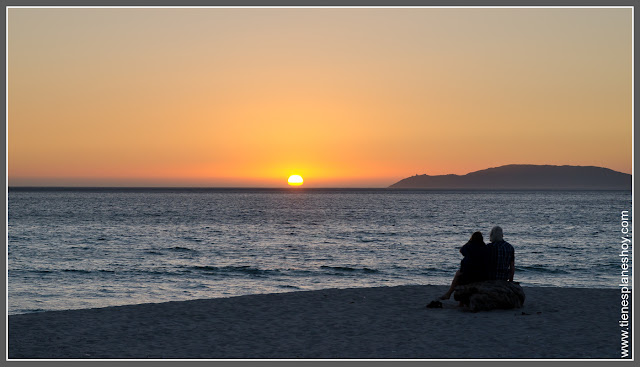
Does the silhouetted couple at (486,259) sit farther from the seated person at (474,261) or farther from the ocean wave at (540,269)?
the ocean wave at (540,269)

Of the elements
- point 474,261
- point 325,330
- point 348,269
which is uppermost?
point 474,261

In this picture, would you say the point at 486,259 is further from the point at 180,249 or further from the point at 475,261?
the point at 180,249

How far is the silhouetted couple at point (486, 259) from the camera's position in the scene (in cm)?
1279

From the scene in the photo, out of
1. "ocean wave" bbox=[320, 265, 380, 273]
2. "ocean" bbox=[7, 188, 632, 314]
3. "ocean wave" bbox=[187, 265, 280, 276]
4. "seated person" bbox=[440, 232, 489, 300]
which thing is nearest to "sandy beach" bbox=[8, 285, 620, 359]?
"seated person" bbox=[440, 232, 489, 300]

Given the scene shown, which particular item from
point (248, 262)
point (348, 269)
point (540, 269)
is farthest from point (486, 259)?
point (248, 262)

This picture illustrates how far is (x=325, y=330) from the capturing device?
1133cm

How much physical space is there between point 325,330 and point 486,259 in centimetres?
378

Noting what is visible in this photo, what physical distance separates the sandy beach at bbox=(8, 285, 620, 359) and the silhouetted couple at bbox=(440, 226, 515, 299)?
2.45 feet

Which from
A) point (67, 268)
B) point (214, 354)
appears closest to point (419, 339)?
point (214, 354)

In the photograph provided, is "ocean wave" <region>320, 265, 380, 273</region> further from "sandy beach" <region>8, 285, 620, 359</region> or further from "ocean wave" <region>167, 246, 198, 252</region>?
"sandy beach" <region>8, 285, 620, 359</region>

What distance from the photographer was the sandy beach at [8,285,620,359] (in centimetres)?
977

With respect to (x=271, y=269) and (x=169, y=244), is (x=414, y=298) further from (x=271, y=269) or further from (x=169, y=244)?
(x=169, y=244)

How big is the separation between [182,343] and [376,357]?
3234mm

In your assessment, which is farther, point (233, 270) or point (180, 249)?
point (180, 249)
